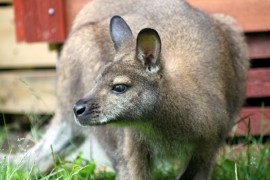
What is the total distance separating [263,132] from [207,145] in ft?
4.62

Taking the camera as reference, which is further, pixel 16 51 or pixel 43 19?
pixel 16 51

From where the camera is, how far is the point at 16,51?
832cm

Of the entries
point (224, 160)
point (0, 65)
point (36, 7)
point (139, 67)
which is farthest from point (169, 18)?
point (0, 65)

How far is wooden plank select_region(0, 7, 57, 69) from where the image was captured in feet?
27.2

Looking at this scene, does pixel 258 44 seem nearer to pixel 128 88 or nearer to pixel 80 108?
pixel 128 88

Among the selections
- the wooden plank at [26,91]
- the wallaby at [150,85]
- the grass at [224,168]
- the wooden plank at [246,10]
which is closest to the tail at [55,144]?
the wallaby at [150,85]

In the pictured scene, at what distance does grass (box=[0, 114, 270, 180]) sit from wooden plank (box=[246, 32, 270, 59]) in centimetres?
92

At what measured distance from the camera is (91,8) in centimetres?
569

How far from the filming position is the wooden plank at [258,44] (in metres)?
6.31

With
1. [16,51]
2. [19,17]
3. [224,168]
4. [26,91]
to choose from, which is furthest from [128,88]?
[16,51]

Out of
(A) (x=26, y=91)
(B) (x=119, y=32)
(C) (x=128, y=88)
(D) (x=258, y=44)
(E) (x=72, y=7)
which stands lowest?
(A) (x=26, y=91)

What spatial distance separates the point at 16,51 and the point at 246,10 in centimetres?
319

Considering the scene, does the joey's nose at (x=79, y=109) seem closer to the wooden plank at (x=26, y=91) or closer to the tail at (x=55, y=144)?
the tail at (x=55, y=144)

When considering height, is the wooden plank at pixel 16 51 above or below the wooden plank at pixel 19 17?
below
